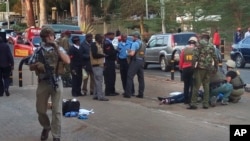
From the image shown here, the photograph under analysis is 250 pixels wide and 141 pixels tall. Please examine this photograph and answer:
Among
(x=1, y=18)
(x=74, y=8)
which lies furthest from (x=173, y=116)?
(x=1, y=18)

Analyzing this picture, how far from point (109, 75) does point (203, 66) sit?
3557 millimetres

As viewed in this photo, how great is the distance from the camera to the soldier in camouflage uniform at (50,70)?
30.6 feet

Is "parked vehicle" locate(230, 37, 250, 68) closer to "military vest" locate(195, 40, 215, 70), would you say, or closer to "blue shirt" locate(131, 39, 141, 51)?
"blue shirt" locate(131, 39, 141, 51)

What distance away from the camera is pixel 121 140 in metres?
9.81

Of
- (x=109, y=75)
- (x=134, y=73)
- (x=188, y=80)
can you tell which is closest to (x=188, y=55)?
(x=188, y=80)

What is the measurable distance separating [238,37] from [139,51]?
57.3 feet

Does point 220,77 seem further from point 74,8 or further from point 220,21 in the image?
point 74,8

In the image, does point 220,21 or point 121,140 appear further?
point 220,21

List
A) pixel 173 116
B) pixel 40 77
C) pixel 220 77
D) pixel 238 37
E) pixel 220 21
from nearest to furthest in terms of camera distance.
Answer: pixel 40 77, pixel 173 116, pixel 220 77, pixel 238 37, pixel 220 21

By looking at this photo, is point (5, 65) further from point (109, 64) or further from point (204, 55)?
point (204, 55)

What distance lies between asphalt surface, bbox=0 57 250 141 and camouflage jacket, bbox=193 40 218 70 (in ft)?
3.40

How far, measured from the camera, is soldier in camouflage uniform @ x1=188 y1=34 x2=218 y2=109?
44.9 ft

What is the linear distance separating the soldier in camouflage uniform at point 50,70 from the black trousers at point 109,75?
22.0 feet

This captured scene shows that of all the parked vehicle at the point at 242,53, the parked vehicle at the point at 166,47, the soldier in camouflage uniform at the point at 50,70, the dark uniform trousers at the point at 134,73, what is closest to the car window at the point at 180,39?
the parked vehicle at the point at 166,47
